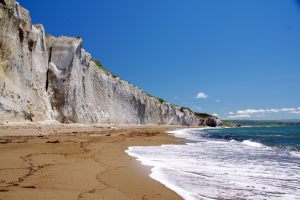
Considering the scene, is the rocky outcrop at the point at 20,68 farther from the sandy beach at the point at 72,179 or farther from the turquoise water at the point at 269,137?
the turquoise water at the point at 269,137

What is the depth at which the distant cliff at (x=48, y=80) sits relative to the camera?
73.8 ft

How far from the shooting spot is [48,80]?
30.1 metres

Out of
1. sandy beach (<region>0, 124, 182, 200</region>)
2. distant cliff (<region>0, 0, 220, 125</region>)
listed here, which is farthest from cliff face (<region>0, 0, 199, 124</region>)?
sandy beach (<region>0, 124, 182, 200</region>)

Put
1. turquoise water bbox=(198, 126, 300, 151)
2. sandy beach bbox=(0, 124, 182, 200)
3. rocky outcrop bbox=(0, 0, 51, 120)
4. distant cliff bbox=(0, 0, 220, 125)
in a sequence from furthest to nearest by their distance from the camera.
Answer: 1. distant cliff bbox=(0, 0, 220, 125)
2. rocky outcrop bbox=(0, 0, 51, 120)
3. turquoise water bbox=(198, 126, 300, 151)
4. sandy beach bbox=(0, 124, 182, 200)

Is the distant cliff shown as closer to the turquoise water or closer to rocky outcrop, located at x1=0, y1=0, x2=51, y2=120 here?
rocky outcrop, located at x1=0, y1=0, x2=51, y2=120

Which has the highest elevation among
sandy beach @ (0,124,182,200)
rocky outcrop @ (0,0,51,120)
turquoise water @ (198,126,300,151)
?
rocky outcrop @ (0,0,51,120)

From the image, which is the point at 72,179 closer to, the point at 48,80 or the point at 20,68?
the point at 20,68

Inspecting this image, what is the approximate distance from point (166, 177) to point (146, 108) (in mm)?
54869

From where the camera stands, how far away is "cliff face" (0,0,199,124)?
73.9 feet

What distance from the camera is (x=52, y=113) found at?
28578mm

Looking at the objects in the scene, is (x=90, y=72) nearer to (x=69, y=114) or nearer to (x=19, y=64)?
(x=69, y=114)

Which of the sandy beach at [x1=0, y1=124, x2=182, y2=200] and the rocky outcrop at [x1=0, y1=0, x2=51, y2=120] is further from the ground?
the rocky outcrop at [x1=0, y1=0, x2=51, y2=120]

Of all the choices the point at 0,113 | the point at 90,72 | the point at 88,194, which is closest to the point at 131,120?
the point at 90,72

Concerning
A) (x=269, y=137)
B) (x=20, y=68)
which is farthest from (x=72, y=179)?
(x=269, y=137)
